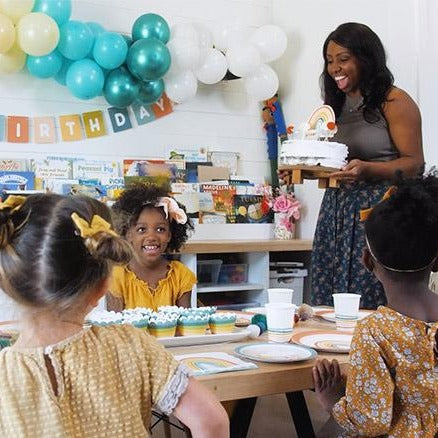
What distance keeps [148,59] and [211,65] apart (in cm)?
50

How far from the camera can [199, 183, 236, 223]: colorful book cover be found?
3.60 m

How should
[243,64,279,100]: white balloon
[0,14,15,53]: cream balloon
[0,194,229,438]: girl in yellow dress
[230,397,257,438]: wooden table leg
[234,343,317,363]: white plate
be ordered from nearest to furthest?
[0,194,229,438]: girl in yellow dress
[234,343,317,363]: white plate
[230,397,257,438]: wooden table leg
[0,14,15,53]: cream balloon
[243,64,279,100]: white balloon

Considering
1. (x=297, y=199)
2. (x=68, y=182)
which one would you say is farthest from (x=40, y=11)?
(x=297, y=199)

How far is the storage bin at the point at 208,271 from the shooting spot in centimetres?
340

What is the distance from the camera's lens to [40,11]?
2.91 m

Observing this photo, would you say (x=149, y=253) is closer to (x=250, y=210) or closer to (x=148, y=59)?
(x=148, y=59)

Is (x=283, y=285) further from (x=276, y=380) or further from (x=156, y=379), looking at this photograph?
(x=156, y=379)

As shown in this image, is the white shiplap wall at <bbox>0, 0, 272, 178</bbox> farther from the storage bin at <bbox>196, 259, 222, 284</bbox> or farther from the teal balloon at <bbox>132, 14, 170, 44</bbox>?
the storage bin at <bbox>196, 259, 222, 284</bbox>

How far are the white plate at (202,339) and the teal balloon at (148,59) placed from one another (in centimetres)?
193

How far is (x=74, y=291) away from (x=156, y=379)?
0.20 meters

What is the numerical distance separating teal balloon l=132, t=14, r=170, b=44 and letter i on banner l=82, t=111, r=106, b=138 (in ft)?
1.64

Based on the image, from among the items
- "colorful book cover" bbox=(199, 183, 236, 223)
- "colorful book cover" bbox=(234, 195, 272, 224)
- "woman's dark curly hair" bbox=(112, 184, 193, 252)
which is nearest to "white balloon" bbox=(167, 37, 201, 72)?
"colorful book cover" bbox=(199, 183, 236, 223)

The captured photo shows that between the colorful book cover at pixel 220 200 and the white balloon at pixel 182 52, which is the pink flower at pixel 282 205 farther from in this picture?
the white balloon at pixel 182 52

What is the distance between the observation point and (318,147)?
2107mm
